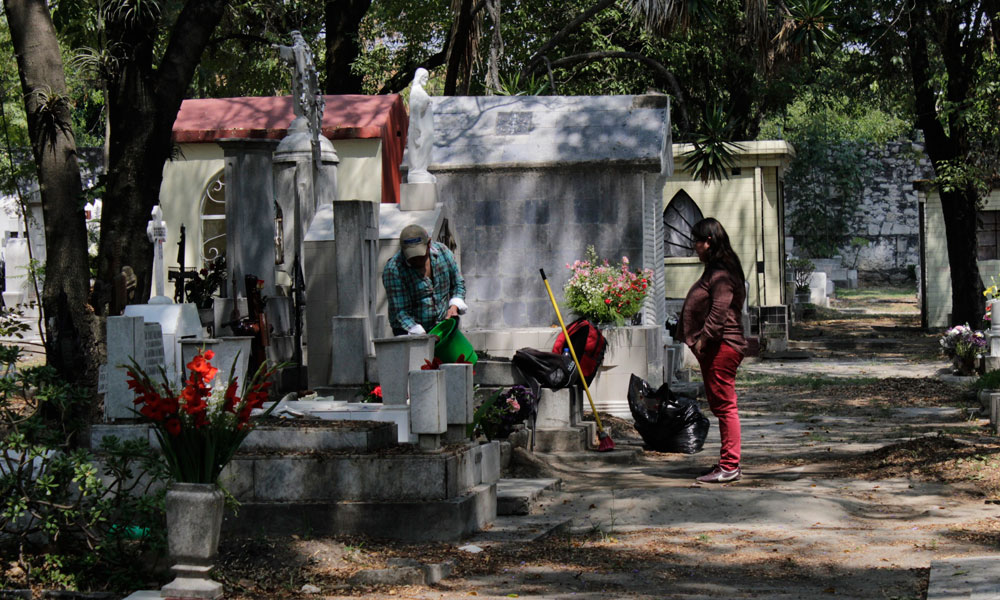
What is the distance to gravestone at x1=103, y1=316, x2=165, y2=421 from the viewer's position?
23.7 ft

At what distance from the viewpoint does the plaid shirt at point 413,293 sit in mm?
9672

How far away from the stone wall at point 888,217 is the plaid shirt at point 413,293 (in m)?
42.8

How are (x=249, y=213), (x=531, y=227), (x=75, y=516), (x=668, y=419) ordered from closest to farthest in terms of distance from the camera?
1. (x=75, y=516)
2. (x=668, y=419)
3. (x=249, y=213)
4. (x=531, y=227)

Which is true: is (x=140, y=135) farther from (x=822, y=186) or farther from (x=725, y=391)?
(x=822, y=186)

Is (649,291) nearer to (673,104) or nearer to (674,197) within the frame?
(674,197)

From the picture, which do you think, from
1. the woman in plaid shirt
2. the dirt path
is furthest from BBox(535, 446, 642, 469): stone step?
the woman in plaid shirt

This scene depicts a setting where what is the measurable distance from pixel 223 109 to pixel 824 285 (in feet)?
73.7

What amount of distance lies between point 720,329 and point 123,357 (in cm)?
451

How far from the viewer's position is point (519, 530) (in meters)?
7.68

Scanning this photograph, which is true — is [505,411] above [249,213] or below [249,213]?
below

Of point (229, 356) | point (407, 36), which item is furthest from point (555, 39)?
point (229, 356)

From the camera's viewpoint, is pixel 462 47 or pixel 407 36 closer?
pixel 462 47

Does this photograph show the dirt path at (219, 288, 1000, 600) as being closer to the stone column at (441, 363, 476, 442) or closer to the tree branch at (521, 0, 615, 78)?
the stone column at (441, 363, 476, 442)

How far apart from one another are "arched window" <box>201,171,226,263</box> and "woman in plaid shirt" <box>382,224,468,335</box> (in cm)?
1474
